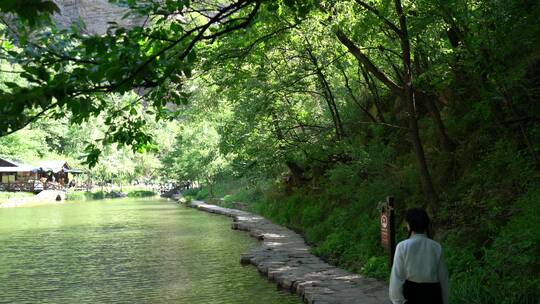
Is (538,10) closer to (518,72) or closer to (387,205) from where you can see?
(518,72)

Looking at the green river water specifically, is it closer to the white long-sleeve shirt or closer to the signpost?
the signpost

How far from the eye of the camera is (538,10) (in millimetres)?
6664

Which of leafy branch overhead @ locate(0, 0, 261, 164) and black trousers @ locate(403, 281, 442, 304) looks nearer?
leafy branch overhead @ locate(0, 0, 261, 164)

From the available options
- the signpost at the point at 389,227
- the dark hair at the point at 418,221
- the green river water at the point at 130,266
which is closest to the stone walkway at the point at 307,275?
the green river water at the point at 130,266

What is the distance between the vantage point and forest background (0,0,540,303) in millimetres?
4055

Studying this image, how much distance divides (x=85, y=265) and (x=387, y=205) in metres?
9.09

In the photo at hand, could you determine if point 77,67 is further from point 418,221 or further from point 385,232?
point 385,232

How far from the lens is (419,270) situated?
176 inches

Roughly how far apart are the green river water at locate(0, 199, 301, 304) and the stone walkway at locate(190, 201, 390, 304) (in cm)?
29

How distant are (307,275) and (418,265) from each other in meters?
6.18

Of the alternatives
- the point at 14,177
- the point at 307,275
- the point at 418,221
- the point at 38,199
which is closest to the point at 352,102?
the point at 307,275

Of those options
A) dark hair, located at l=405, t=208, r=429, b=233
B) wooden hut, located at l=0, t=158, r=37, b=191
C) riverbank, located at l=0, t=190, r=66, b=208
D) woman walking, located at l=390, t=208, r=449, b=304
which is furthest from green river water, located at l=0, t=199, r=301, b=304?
wooden hut, located at l=0, t=158, r=37, b=191

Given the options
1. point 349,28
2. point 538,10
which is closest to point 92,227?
point 349,28

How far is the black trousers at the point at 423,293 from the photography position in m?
4.48
